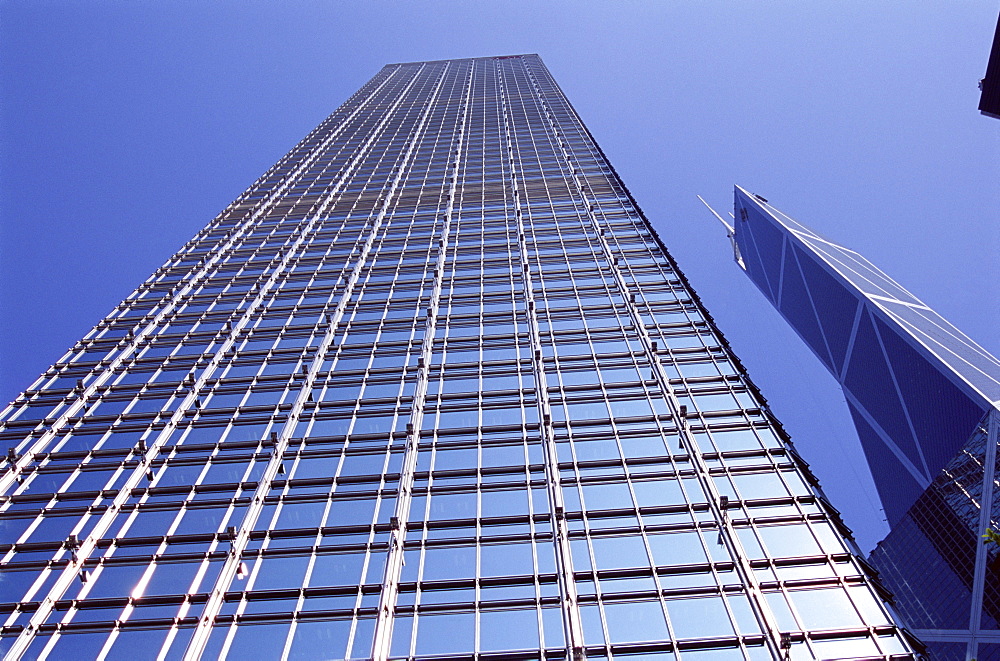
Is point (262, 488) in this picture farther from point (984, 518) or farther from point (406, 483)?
point (984, 518)

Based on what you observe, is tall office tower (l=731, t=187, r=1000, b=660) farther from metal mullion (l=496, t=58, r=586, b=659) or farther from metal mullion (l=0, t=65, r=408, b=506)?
metal mullion (l=0, t=65, r=408, b=506)

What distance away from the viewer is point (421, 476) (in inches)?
886

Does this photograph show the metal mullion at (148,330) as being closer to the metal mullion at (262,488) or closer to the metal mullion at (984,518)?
the metal mullion at (262,488)

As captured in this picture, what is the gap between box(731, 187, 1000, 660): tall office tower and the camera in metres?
55.8

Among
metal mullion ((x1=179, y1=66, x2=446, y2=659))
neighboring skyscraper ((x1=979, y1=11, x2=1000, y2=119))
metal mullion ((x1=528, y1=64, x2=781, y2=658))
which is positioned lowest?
metal mullion ((x1=179, y1=66, x2=446, y2=659))

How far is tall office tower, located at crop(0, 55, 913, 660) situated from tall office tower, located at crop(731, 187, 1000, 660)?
79.8 ft

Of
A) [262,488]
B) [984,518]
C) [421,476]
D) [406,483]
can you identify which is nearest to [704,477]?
[421,476]

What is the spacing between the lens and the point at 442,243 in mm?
41312

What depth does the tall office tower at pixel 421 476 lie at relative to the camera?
55.7 feet

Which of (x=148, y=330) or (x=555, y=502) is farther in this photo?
(x=148, y=330)

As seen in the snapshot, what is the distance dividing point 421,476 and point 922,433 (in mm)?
60332

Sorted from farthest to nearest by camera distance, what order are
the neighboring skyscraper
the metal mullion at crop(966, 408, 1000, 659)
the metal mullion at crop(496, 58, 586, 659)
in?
the metal mullion at crop(966, 408, 1000, 659) → the neighboring skyscraper → the metal mullion at crop(496, 58, 586, 659)

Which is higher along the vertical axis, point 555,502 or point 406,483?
point 555,502

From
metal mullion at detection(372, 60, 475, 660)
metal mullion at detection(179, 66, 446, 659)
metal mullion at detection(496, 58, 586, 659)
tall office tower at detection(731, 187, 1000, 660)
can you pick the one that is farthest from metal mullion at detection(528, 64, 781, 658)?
tall office tower at detection(731, 187, 1000, 660)
